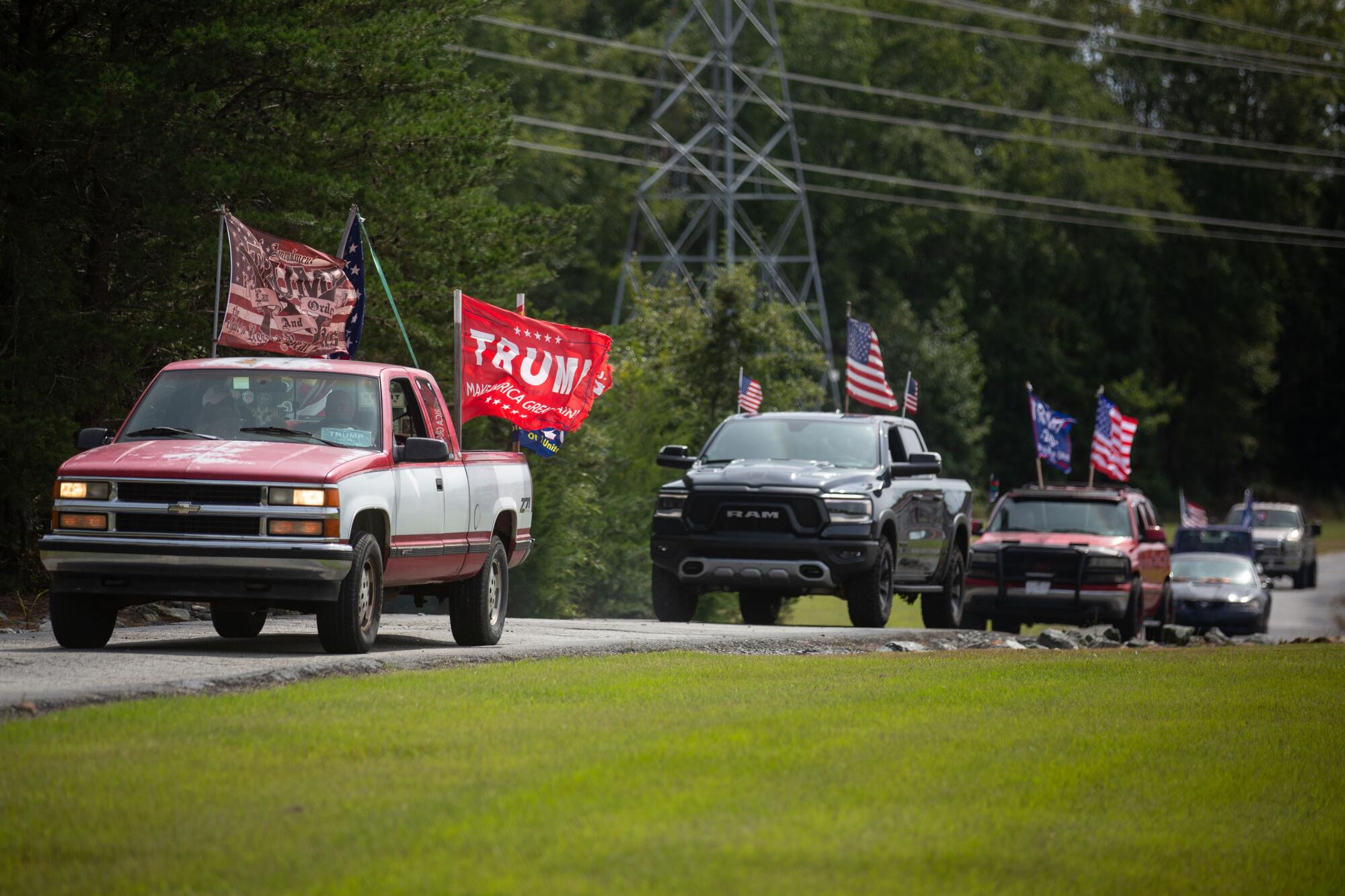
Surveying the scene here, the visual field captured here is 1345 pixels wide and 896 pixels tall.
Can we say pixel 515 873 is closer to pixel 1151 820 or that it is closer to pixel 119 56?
pixel 1151 820

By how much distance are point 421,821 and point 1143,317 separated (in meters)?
75.0

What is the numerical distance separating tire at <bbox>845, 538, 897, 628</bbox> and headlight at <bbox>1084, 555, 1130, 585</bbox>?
4.27 meters

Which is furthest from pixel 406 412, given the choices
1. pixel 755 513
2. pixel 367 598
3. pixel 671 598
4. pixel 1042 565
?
pixel 1042 565

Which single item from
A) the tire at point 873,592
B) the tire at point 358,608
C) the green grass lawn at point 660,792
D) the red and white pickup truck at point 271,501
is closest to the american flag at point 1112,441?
the tire at point 873,592

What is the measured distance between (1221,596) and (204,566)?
80.8ft

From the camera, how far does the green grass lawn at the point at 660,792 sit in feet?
20.8

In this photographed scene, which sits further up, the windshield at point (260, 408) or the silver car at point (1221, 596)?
the windshield at point (260, 408)

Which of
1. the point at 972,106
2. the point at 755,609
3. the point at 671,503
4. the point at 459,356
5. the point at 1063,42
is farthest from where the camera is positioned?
the point at 1063,42

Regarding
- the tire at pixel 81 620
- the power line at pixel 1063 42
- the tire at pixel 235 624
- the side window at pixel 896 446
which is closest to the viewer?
the tire at pixel 81 620

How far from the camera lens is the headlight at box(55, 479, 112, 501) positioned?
1190 cm

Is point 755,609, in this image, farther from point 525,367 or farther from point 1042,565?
point 525,367

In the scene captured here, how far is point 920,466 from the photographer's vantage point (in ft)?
63.2

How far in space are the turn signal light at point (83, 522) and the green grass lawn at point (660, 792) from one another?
2.09 metres

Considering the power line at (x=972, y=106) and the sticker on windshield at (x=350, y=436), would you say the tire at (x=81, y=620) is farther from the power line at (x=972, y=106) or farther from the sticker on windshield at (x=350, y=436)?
the power line at (x=972, y=106)
